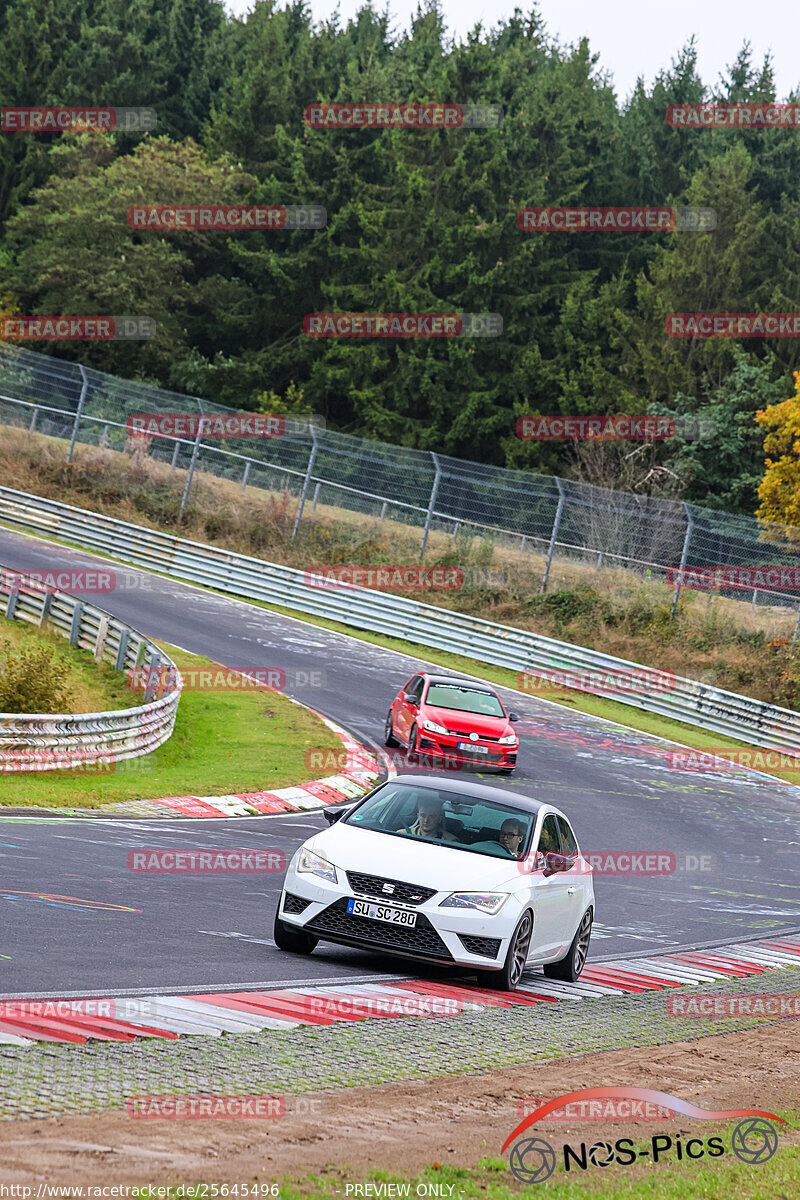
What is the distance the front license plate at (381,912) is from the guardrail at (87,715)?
30.2ft

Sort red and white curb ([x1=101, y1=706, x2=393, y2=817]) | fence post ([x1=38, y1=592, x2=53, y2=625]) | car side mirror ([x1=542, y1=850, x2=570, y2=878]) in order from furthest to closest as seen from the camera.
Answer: fence post ([x1=38, y1=592, x2=53, y2=625]) < red and white curb ([x1=101, y1=706, x2=393, y2=817]) < car side mirror ([x1=542, y1=850, x2=570, y2=878])

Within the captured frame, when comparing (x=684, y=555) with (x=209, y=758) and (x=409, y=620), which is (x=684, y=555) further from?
(x=209, y=758)

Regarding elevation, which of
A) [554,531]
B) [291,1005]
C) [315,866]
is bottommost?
[291,1005]

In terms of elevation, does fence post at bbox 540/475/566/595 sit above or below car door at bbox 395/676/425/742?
above

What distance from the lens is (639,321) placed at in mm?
65562

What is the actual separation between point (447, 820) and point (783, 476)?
40.3 metres

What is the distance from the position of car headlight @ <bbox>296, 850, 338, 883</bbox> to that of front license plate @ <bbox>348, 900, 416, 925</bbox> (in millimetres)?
245

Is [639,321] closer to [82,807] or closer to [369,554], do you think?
[369,554]

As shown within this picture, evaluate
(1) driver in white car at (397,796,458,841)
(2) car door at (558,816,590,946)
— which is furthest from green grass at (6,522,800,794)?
(1) driver in white car at (397,796,458,841)

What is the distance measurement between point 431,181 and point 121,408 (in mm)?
32423

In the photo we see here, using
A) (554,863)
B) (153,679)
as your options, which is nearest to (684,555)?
(153,679)

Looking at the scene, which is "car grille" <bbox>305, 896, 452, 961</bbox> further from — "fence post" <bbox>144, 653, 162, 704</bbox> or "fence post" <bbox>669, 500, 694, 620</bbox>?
"fence post" <bbox>669, 500, 694, 620</bbox>

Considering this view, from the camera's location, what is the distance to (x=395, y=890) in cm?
970

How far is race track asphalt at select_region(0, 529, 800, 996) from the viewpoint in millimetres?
9344
